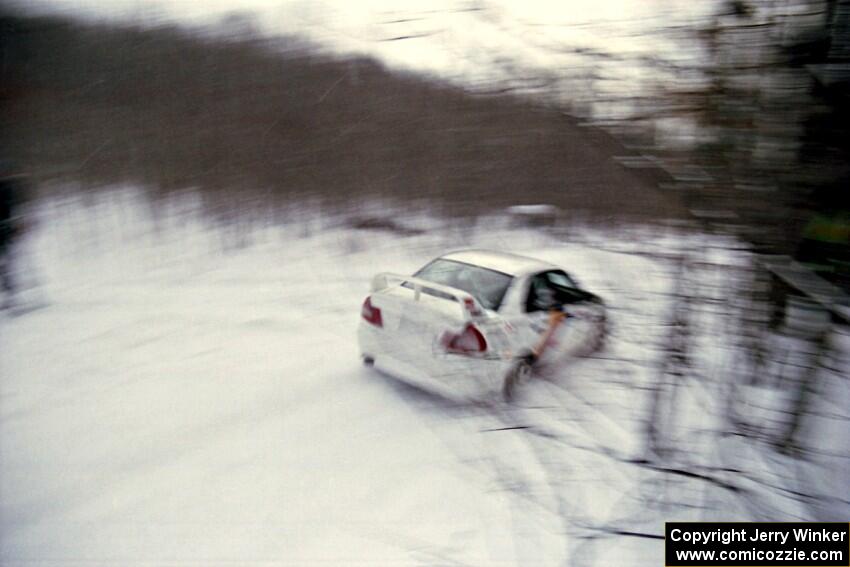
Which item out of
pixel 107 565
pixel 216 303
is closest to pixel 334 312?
pixel 216 303

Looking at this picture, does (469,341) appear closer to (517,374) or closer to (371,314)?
(517,374)

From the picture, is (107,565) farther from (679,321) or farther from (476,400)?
(679,321)

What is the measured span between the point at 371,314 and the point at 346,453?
4.01 feet

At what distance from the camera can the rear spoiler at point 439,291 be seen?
3455 millimetres

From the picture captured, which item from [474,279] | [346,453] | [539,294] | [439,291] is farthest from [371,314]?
[539,294]

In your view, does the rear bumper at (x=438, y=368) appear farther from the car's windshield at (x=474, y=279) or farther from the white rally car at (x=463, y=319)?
the car's windshield at (x=474, y=279)

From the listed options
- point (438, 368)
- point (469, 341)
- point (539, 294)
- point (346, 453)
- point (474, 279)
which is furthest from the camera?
point (474, 279)

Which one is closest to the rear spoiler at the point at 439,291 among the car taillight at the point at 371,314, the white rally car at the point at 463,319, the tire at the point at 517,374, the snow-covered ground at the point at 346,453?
the white rally car at the point at 463,319

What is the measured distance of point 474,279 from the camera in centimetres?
397

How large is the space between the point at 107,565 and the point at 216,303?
14.6ft

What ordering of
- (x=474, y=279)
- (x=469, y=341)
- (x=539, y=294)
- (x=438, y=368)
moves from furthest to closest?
(x=474, y=279) < (x=539, y=294) < (x=438, y=368) < (x=469, y=341)

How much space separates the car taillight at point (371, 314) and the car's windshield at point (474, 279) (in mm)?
533

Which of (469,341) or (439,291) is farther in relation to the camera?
(439,291)

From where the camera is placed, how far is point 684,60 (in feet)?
6.38
